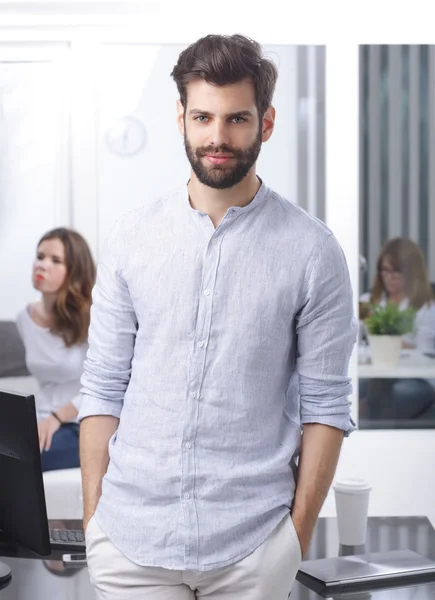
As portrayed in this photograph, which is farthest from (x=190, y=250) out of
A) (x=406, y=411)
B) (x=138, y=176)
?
(x=406, y=411)

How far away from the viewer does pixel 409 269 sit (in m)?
4.01

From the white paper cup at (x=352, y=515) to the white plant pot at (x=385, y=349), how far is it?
1967 millimetres

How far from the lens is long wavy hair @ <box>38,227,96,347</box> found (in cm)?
378

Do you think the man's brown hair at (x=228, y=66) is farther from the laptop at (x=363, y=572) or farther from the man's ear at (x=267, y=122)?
→ the laptop at (x=363, y=572)

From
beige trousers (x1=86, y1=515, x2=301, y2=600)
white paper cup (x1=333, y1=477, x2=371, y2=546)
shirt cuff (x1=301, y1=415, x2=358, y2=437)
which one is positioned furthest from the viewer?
white paper cup (x1=333, y1=477, x2=371, y2=546)

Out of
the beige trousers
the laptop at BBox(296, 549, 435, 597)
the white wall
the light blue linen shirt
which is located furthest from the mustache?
the white wall

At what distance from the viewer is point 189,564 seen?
1.45 m

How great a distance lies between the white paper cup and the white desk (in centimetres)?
196

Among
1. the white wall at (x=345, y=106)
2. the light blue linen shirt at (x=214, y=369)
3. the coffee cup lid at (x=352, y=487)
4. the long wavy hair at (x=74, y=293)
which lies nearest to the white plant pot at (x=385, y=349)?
the white wall at (x=345, y=106)

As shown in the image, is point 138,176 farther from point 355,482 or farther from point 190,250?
point 190,250

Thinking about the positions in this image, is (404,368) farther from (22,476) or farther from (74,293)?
(22,476)

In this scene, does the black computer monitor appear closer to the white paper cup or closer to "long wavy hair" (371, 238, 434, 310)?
the white paper cup

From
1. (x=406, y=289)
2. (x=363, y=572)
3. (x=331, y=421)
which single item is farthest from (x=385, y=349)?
(x=331, y=421)

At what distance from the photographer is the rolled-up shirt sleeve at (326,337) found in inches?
60.2
